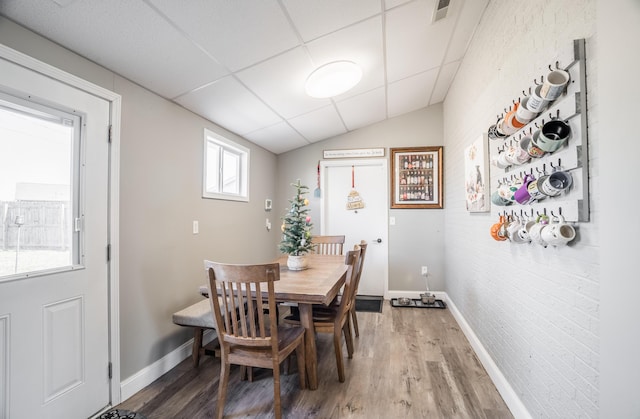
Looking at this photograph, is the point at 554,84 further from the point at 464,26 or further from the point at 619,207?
the point at 464,26

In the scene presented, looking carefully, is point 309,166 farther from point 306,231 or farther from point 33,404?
point 33,404

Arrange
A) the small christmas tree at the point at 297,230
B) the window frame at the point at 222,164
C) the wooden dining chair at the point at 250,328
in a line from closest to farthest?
1. the wooden dining chair at the point at 250,328
2. the small christmas tree at the point at 297,230
3. the window frame at the point at 222,164

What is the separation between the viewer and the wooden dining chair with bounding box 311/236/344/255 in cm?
332

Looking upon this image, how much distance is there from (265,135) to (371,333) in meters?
2.57

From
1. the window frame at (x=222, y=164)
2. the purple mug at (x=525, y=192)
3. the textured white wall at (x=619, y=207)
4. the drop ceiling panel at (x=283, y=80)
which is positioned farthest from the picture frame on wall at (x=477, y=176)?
the window frame at (x=222, y=164)

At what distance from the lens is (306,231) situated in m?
2.42

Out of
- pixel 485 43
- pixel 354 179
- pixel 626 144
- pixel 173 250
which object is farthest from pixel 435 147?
pixel 173 250

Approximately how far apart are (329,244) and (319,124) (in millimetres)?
1521

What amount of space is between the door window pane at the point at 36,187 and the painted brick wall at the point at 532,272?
2.48 m

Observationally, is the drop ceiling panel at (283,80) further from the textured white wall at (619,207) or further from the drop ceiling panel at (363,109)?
the textured white wall at (619,207)

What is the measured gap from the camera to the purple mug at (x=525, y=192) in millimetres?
1394

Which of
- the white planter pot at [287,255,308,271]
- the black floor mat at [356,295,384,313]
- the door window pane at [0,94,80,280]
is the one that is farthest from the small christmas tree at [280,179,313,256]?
the black floor mat at [356,295,384,313]

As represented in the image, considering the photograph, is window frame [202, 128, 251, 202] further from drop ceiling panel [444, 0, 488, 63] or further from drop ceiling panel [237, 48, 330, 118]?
drop ceiling panel [444, 0, 488, 63]

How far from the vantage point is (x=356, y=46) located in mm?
2186
